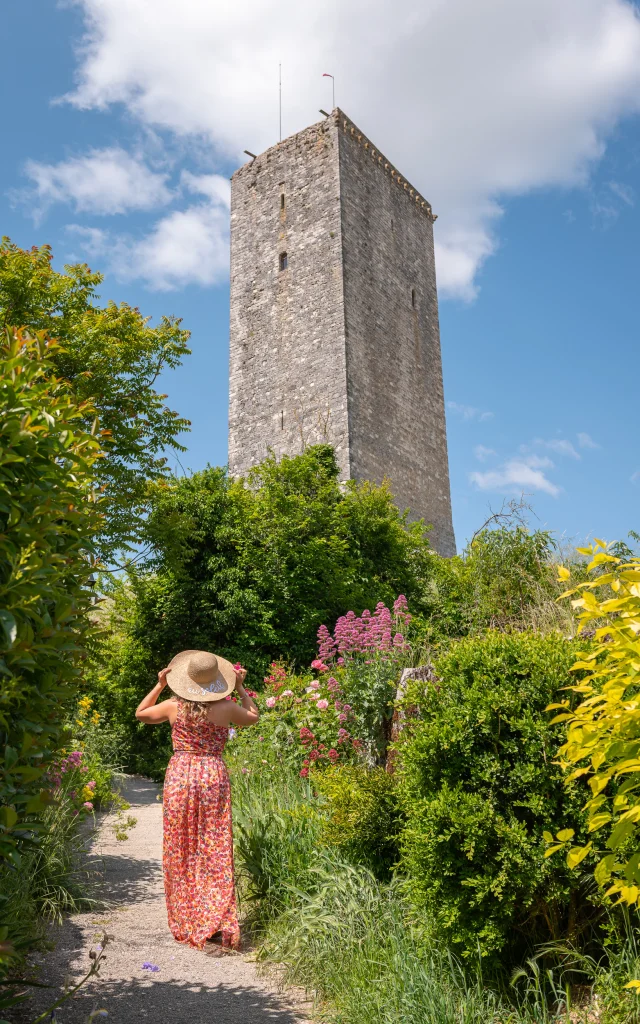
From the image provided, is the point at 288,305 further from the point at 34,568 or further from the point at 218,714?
the point at 34,568

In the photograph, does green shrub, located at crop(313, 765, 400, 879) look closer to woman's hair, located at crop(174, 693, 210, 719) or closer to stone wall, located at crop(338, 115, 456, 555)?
woman's hair, located at crop(174, 693, 210, 719)

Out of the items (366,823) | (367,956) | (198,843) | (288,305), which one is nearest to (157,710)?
(198,843)

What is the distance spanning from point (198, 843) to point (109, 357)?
7618mm

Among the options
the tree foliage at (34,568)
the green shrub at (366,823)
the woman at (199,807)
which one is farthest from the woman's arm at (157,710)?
the tree foliage at (34,568)

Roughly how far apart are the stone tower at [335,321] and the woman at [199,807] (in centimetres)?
1289

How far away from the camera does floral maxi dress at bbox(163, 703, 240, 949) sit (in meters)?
4.37

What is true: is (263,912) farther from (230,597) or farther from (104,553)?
(230,597)

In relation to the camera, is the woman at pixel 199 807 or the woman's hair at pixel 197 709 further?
the woman's hair at pixel 197 709

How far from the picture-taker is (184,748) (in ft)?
15.3

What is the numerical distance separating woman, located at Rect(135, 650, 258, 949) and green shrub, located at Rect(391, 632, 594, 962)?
1354 millimetres

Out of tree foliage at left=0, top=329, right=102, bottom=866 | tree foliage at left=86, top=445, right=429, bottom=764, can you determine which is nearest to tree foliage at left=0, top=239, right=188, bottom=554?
tree foliage at left=86, top=445, right=429, bottom=764

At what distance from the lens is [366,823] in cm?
433

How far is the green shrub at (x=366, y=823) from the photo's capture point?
4.31m

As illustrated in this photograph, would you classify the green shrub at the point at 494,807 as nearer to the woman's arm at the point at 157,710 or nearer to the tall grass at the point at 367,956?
the tall grass at the point at 367,956
